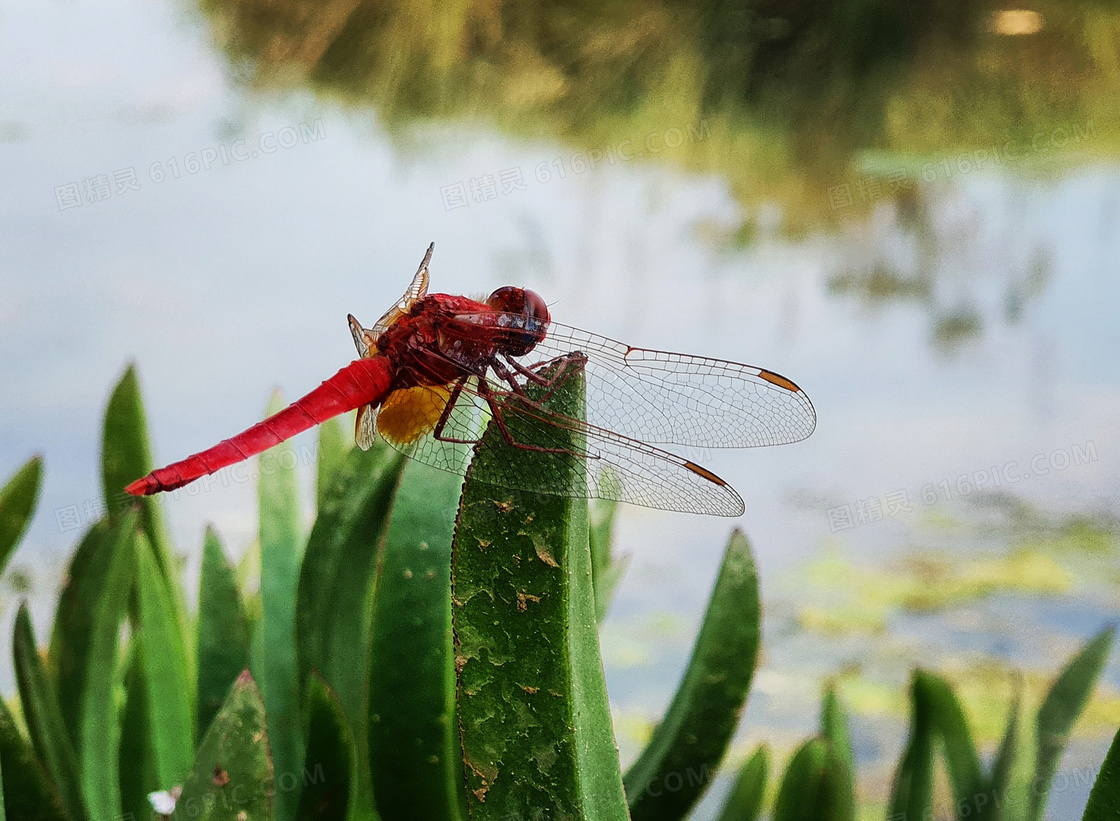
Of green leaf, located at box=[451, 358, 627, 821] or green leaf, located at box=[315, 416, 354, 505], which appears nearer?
green leaf, located at box=[451, 358, 627, 821]

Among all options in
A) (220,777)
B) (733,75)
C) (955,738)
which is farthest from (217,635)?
(733,75)

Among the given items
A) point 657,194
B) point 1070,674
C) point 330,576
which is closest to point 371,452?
point 330,576

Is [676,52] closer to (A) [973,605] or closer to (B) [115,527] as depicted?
(A) [973,605]

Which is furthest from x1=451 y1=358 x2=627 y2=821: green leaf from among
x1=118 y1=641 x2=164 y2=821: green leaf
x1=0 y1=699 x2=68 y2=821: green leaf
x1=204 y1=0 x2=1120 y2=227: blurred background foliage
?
x1=204 y1=0 x2=1120 y2=227: blurred background foliage

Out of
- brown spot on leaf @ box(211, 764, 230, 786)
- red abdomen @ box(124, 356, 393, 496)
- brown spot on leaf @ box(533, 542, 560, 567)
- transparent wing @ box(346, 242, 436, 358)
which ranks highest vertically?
transparent wing @ box(346, 242, 436, 358)

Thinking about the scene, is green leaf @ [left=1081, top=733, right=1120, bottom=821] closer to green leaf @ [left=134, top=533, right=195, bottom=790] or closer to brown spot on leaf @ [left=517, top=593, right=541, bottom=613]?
brown spot on leaf @ [left=517, top=593, right=541, bottom=613]

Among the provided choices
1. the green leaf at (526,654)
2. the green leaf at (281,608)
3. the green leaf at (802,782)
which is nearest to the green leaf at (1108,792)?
the green leaf at (526,654)

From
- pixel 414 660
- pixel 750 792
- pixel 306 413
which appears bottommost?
pixel 750 792

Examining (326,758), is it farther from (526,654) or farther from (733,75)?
(733,75)
